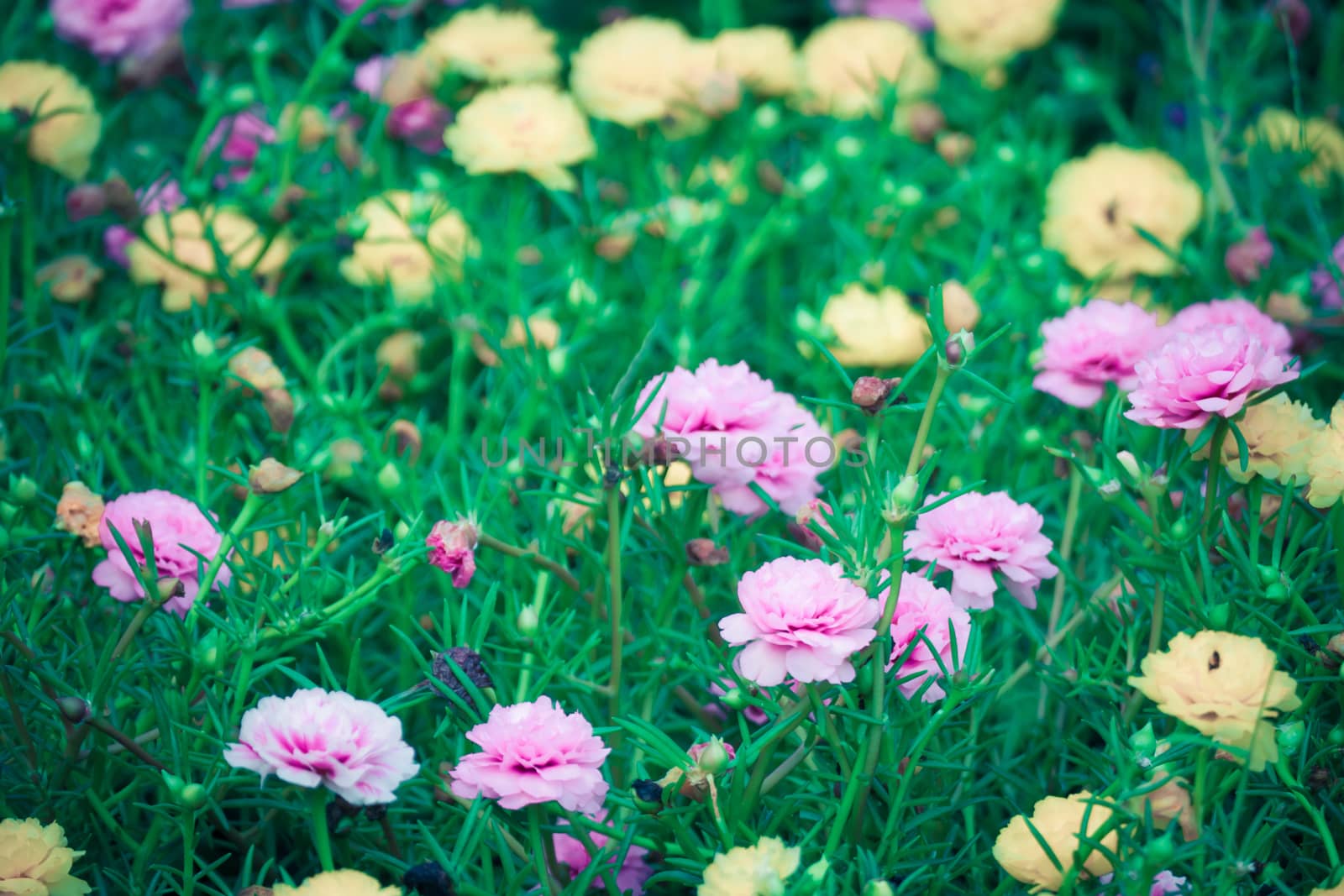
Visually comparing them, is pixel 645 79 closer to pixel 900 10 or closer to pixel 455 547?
pixel 900 10

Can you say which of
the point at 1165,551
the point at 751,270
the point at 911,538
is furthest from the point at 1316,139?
the point at 911,538

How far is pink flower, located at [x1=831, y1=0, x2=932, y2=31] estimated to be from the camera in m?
1.53

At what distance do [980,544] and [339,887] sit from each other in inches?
16.3

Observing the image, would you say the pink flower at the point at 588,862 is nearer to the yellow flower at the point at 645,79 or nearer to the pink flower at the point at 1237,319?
the pink flower at the point at 1237,319

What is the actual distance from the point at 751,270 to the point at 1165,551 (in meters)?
0.69

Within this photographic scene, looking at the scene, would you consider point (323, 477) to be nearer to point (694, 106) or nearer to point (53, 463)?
point (53, 463)

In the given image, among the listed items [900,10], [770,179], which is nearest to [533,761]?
[770,179]

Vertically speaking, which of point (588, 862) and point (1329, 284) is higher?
point (1329, 284)

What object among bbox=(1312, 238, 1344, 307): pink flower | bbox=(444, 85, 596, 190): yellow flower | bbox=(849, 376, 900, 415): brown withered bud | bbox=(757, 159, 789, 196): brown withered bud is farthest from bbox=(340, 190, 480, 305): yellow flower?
bbox=(1312, 238, 1344, 307): pink flower

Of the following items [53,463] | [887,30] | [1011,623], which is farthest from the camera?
[887,30]

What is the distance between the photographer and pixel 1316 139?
1.25 metres

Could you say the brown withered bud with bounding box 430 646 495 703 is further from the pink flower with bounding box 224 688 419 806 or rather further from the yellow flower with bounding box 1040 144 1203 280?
the yellow flower with bounding box 1040 144 1203 280

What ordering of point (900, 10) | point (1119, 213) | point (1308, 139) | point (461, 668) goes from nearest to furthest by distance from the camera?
point (461, 668) < point (1119, 213) < point (1308, 139) < point (900, 10)

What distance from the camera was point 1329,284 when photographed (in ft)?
3.70
